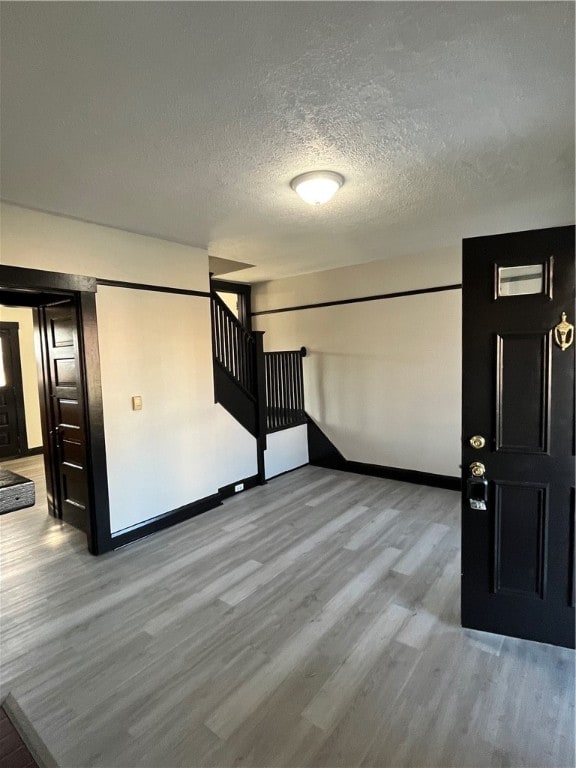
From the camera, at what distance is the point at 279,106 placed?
1.76 metres

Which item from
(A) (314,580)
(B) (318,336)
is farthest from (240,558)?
(B) (318,336)

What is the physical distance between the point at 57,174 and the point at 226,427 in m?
2.85

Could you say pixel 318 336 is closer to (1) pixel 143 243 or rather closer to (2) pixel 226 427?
(2) pixel 226 427

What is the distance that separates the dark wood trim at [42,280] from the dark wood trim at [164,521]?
2082 millimetres

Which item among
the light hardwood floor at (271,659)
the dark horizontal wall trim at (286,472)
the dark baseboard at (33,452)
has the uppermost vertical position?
the dark baseboard at (33,452)

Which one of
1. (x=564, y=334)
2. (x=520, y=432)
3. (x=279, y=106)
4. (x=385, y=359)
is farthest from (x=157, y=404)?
(x=564, y=334)

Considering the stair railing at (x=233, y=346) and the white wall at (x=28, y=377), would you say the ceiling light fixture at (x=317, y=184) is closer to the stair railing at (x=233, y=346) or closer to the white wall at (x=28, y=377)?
the stair railing at (x=233, y=346)

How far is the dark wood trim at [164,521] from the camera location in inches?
136

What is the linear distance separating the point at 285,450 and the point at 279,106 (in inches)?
166

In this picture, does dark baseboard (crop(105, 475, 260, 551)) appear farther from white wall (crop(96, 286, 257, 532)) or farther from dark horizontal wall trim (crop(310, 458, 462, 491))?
dark horizontal wall trim (crop(310, 458, 462, 491))

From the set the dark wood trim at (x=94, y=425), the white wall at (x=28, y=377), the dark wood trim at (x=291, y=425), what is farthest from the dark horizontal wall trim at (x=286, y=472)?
the white wall at (x=28, y=377)

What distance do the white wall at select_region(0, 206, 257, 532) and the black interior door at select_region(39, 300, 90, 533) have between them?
9.8 inches

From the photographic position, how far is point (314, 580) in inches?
111

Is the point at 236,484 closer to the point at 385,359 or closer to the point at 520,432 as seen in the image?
the point at 385,359
